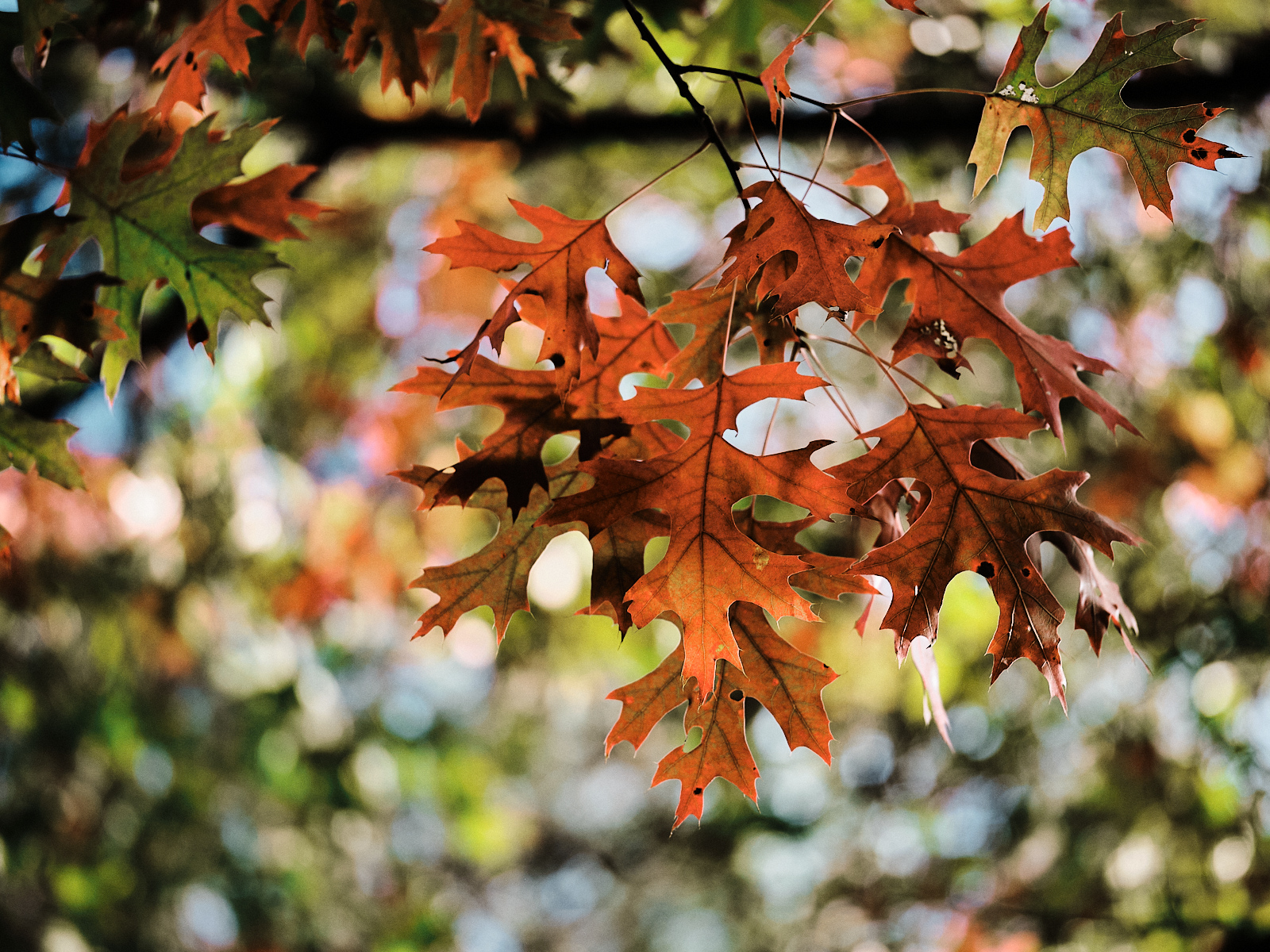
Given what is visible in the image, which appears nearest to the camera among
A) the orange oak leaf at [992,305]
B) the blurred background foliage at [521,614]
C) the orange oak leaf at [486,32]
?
the orange oak leaf at [992,305]

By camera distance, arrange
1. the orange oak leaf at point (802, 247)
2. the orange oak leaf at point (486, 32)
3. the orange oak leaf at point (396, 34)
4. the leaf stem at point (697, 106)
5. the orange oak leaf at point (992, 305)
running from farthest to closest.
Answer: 1. the orange oak leaf at point (396, 34)
2. the orange oak leaf at point (486, 32)
3. the orange oak leaf at point (992, 305)
4. the leaf stem at point (697, 106)
5. the orange oak leaf at point (802, 247)

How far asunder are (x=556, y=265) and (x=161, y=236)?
719 mm

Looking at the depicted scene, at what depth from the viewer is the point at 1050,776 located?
195 inches

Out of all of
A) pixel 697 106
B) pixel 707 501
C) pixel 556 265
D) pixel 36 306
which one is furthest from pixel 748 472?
pixel 36 306

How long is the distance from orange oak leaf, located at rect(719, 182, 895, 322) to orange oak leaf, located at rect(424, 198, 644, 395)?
0.21 m

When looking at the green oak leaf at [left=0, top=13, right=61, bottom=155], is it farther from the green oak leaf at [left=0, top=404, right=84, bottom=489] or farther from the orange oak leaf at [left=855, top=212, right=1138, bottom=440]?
the orange oak leaf at [left=855, top=212, right=1138, bottom=440]

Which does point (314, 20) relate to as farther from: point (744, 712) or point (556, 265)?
point (744, 712)

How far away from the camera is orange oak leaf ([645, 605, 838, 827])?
1.28 meters

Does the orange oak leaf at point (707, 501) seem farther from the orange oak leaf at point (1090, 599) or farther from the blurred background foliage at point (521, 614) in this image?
the blurred background foliage at point (521, 614)

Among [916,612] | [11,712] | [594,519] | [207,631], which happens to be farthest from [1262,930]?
[11,712]

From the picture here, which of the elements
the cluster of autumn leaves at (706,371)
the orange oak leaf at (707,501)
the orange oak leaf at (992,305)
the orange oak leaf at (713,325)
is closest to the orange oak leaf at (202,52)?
the cluster of autumn leaves at (706,371)

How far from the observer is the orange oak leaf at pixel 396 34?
5.03 ft

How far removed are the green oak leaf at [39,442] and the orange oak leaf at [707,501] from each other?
2.96 ft

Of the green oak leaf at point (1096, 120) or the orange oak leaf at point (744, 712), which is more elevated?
the green oak leaf at point (1096, 120)
